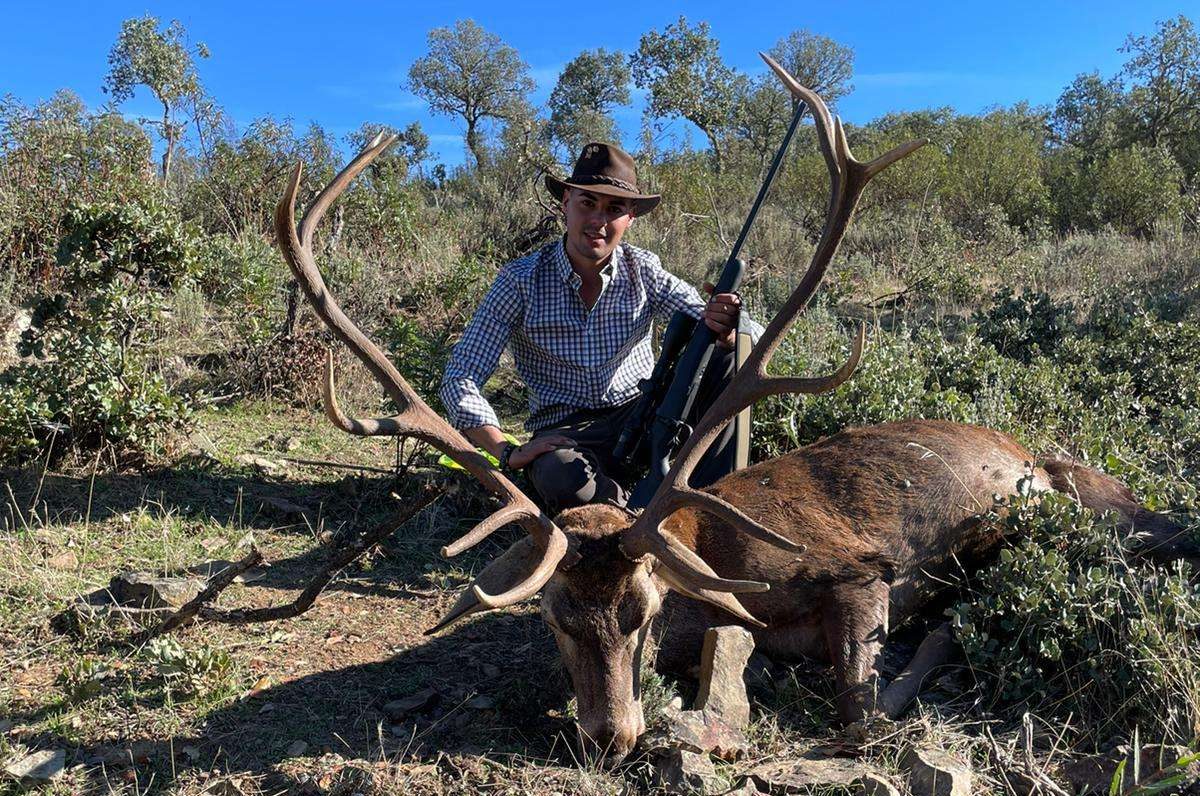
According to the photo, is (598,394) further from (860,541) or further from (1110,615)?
(1110,615)

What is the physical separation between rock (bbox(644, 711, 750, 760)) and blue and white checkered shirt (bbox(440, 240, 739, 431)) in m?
2.15

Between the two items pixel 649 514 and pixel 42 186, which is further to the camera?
pixel 42 186

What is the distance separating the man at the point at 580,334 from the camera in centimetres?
455

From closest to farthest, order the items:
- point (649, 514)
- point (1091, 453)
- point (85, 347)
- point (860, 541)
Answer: point (649, 514), point (860, 541), point (1091, 453), point (85, 347)

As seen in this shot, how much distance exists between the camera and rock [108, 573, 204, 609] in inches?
160

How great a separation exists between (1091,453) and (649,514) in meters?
2.97

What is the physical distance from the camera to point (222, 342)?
787 cm

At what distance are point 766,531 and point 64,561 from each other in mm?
3587

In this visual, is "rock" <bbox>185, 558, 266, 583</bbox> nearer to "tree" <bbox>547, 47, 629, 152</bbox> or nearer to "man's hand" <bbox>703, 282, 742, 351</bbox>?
"man's hand" <bbox>703, 282, 742, 351</bbox>

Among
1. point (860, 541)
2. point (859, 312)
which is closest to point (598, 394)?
point (860, 541)

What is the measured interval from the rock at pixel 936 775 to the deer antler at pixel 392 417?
136 cm

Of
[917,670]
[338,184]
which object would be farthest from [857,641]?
[338,184]

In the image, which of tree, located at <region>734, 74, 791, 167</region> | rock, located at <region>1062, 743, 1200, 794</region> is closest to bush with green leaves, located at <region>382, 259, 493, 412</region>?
rock, located at <region>1062, 743, 1200, 794</region>

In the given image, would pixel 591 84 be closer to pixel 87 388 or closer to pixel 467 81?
pixel 467 81
